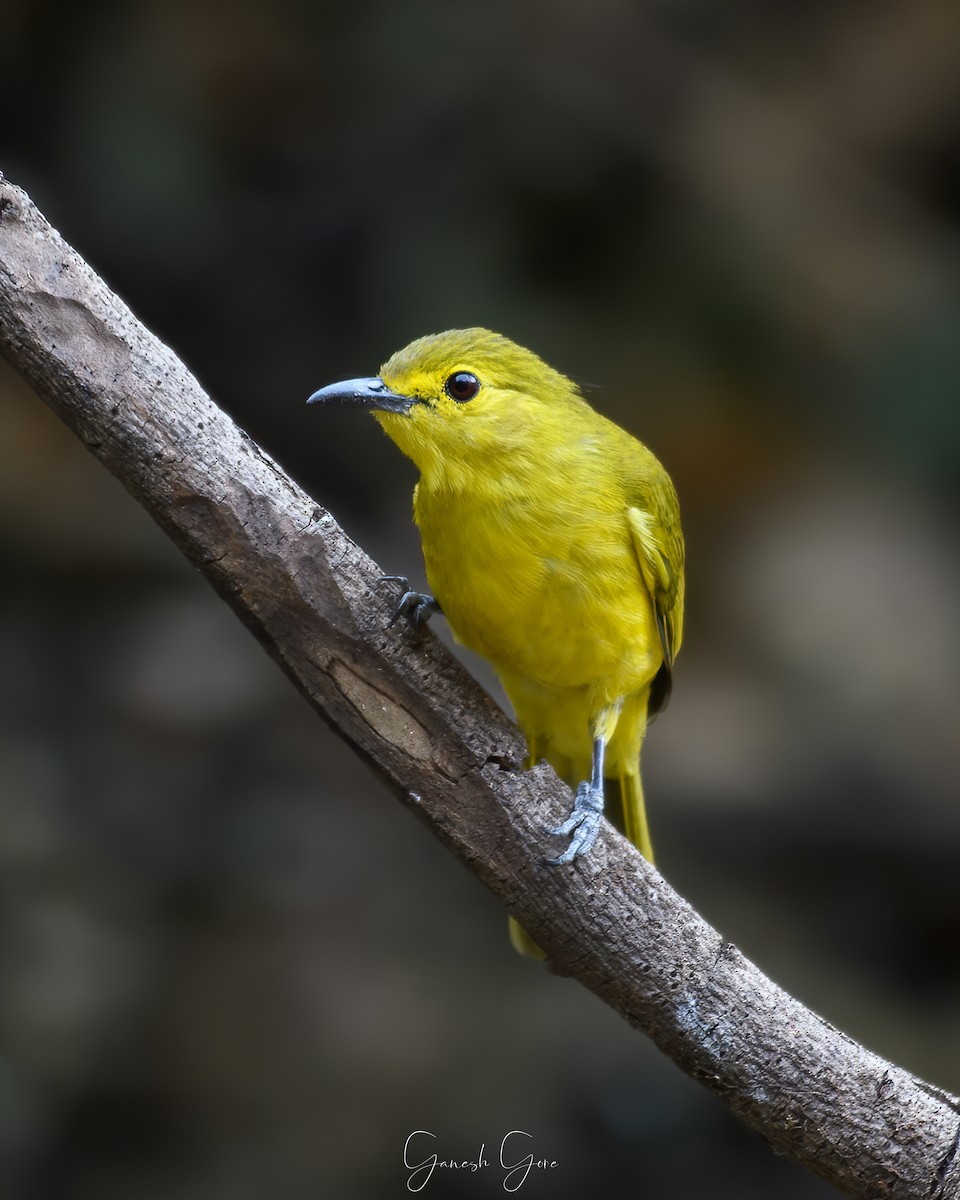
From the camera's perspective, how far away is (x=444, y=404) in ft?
10.7

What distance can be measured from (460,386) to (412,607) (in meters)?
0.64

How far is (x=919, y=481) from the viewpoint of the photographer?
22.2ft

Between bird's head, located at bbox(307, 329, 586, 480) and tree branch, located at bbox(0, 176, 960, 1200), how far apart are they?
0.52 meters

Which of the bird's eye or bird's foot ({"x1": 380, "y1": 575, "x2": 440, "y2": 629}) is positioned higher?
the bird's eye

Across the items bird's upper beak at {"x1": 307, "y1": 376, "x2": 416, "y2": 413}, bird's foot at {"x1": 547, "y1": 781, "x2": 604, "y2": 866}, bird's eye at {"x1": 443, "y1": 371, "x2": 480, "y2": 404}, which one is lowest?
bird's foot at {"x1": 547, "y1": 781, "x2": 604, "y2": 866}

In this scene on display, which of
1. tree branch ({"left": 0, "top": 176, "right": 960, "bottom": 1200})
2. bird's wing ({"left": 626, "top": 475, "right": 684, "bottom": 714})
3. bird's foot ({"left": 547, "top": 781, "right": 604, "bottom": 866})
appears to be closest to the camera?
tree branch ({"left": 0, "top": 176, "right": 960, "bottom": 1200})

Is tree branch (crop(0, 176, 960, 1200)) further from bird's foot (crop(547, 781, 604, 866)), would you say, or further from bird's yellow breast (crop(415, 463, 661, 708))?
bird's yellow breast (crop(415, 463, 661, 708))

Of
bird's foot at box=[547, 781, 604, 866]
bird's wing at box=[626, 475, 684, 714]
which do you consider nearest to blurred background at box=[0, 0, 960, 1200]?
bird's wing at box=[626, 475, 684, 714]

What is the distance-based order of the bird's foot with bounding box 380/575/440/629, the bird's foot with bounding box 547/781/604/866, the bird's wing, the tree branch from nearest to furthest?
the tree branch → the bird's foot with bounding box 380/575/440/629 → the bird's foot with bounding box 547/781/604/866 → the bird's wing

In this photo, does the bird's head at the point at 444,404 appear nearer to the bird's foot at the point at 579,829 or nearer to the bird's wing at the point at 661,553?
the bird's wing at the point at 661,553

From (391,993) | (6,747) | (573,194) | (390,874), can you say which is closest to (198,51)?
(573,194)

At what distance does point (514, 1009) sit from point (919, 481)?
3271 mm

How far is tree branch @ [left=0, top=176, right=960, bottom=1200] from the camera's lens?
2580mm

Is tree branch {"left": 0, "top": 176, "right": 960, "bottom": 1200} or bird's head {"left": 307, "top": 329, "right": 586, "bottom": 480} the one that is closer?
tree branch {"left": 0, "top": 176, "right": 960, "bottom": 1200}
